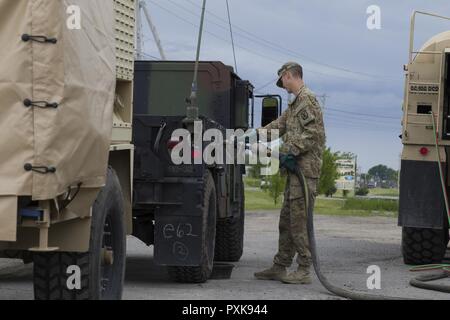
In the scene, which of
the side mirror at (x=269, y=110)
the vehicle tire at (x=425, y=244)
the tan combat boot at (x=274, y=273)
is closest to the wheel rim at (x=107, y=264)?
the tan combat boot at (x=274, y=273)

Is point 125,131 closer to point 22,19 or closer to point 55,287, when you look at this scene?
point 55,287

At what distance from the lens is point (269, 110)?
11.5 m

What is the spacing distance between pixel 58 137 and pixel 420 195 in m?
7.54

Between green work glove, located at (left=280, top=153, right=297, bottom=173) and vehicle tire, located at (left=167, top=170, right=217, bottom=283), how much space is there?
2.46ft

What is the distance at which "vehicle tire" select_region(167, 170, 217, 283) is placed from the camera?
964cm

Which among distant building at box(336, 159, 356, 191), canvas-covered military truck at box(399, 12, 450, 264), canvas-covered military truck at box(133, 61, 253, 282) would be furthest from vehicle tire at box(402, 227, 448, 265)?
distant building at box(336, 159, 356, 191)

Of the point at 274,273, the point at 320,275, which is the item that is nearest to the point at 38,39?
the point at 320,275

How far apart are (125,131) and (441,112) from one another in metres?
5.69

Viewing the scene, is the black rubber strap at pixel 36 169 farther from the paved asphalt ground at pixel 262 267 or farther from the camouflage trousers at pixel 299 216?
the camouflage trousers at pixel 299 216

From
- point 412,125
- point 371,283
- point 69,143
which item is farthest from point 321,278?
point 69,143

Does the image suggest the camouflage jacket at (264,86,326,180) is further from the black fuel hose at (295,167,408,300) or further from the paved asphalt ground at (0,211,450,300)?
the paved asphalt ground at (0,211,450,300)

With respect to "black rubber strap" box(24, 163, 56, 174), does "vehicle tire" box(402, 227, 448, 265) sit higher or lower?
lower

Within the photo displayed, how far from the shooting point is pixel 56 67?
530 cm

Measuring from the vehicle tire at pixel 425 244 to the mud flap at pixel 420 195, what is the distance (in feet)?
1.57
